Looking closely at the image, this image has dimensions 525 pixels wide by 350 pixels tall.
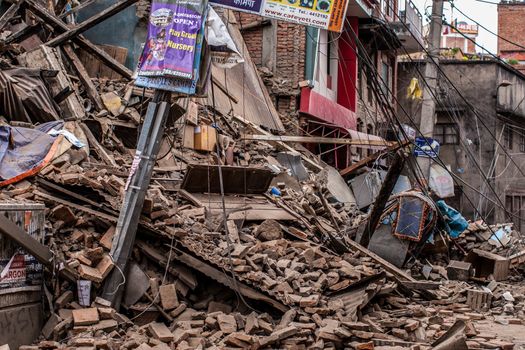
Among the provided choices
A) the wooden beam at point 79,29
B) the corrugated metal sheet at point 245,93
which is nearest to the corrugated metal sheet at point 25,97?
the wooden beam at point 79,29

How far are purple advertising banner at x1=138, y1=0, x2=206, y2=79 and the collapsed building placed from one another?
17.6 inches

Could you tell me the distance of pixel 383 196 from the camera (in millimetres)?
16469

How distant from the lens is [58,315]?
10.0 meters

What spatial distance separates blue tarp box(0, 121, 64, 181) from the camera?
1220cm

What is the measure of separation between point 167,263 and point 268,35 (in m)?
15.2

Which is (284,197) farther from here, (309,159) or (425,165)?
(309,159)

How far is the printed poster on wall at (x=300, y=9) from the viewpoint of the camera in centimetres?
1122

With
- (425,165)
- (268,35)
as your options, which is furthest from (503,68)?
(425,165)

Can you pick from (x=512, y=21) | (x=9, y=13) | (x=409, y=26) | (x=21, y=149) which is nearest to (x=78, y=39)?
(x=9, y=13)

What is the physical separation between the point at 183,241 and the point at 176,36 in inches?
112

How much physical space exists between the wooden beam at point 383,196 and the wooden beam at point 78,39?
20.3ft

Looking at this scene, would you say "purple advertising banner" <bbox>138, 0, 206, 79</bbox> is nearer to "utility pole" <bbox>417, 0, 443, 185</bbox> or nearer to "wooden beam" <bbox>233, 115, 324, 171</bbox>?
"utility pole" <bbox>417, 0, 443, 185</bbox>

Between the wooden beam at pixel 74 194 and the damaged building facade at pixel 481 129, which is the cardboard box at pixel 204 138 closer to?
the wooden beam at pixel 74 194

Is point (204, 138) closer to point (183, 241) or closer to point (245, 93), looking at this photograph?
point (245, 93)
